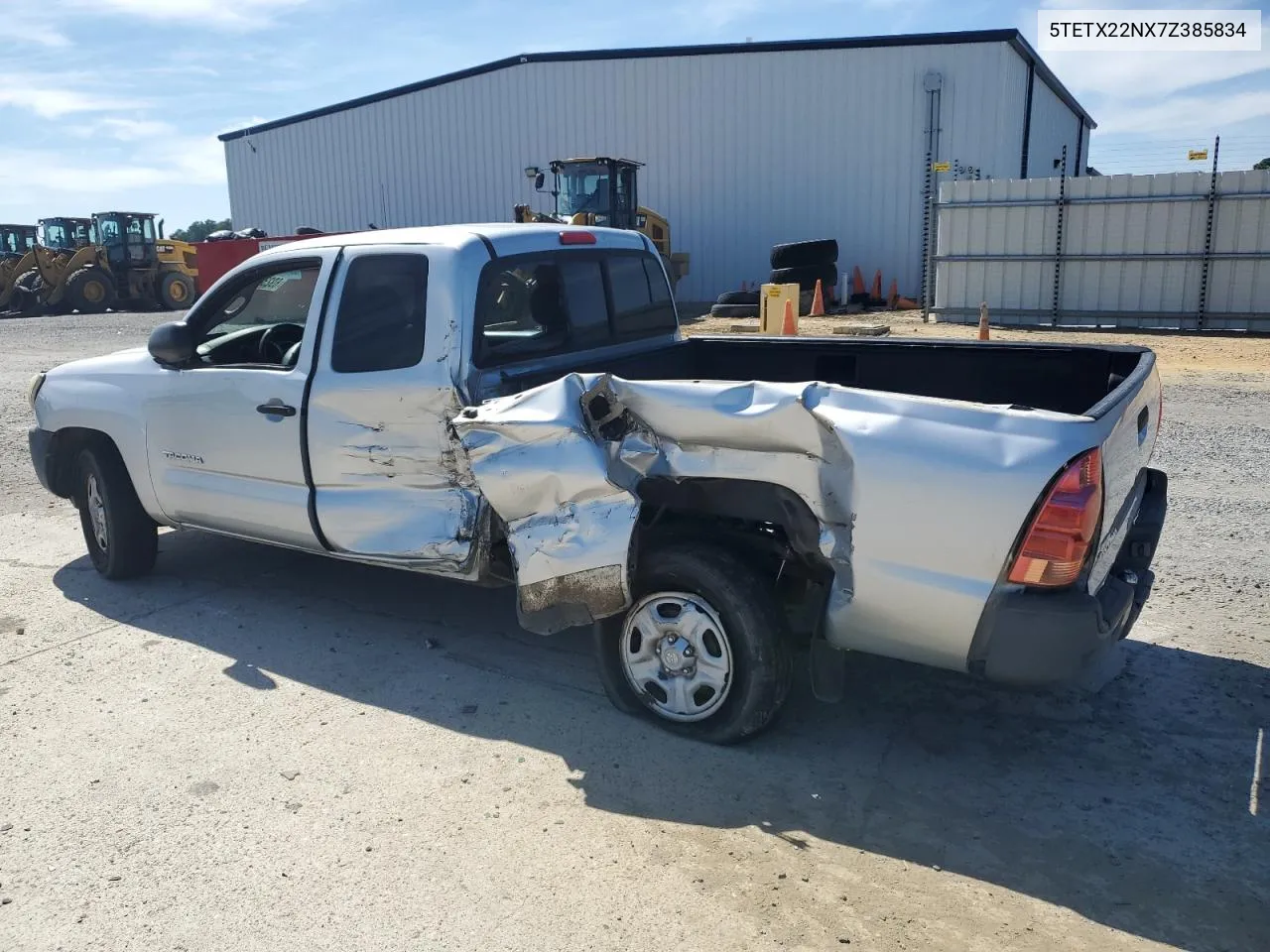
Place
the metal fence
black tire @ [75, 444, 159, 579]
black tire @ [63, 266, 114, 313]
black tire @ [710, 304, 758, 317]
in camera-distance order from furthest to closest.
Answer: black tire @ [63, 266, 114, 313] < black tire @ [710, 304, 758, 317] < the metal fence < black tire @ [75, 444, 159, 579]

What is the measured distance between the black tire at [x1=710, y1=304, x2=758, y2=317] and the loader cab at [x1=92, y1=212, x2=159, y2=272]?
21.7m

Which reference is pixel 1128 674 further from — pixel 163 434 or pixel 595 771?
pixel 163 434

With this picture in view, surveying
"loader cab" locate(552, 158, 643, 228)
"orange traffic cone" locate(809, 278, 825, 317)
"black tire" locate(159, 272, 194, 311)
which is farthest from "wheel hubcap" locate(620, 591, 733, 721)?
"black tire" locate(159, 272, 194, 311)

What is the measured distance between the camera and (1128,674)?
4.36m

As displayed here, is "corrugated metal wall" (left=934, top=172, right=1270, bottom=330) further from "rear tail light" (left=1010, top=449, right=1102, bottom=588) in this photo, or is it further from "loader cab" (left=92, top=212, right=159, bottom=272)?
"loader cab" (left=92, top=212, right=159, bottom=272)

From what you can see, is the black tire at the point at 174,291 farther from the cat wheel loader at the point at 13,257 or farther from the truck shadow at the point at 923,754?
the truck shadow at the point at 923,754

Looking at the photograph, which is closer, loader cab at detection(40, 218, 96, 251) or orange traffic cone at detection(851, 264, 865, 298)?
orange traffic cone at detection(851, 264, 865, 298)

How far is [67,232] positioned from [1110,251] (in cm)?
3415

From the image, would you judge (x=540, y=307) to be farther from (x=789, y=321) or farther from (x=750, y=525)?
(x=789, y=321)

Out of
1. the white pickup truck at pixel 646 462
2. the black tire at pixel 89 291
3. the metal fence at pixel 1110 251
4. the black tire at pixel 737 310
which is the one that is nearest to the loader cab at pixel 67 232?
the black tire at pixel 89 291

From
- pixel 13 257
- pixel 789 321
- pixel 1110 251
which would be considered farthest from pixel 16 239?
pixel 1110 251

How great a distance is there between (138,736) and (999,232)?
17.8 m

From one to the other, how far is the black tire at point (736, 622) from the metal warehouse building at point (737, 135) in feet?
79.6

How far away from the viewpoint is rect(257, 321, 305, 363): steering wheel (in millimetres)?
5301
